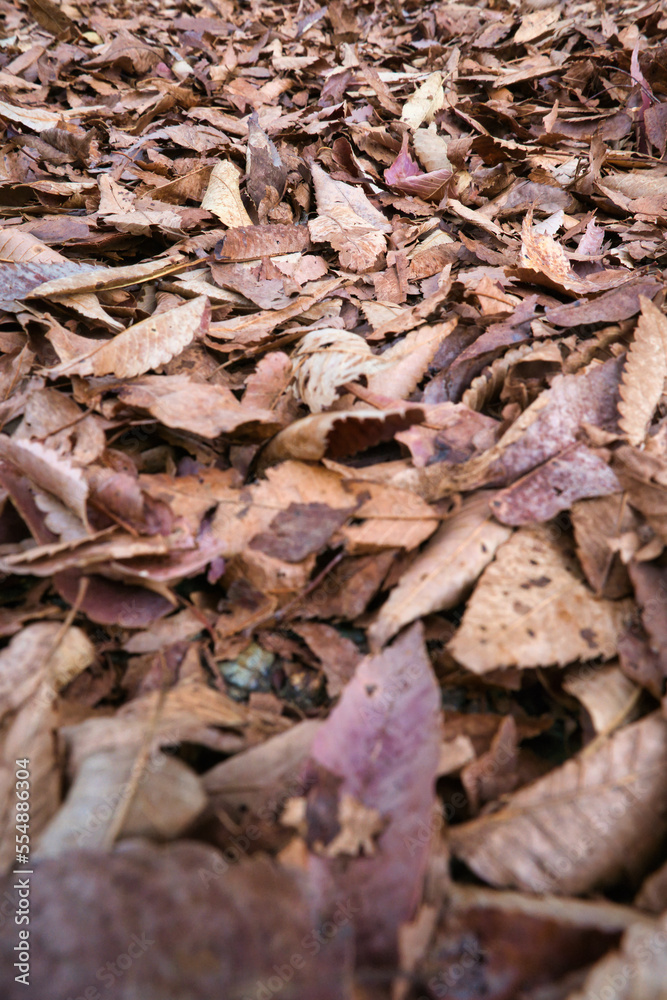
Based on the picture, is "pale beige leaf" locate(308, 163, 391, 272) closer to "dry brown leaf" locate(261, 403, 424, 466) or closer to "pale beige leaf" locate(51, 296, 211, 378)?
"pale beige leaf" locate(51, 296, 211, 378)

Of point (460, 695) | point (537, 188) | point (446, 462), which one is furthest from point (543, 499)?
point (537, 188)

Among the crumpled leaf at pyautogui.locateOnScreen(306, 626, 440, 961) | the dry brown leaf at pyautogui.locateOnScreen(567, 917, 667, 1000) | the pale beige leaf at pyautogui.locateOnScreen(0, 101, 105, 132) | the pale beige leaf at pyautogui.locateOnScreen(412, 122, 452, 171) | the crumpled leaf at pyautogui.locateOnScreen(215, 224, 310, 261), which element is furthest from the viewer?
the pale beige leaf at pyautogui.locateOnScreen(0, 101, 105, 132)

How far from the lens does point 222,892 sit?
0.73 metres

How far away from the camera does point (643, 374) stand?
1422 millimetres

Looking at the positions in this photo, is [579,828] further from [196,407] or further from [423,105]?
[423,105]

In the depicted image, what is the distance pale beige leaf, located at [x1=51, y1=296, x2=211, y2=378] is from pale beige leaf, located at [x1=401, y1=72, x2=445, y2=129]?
1823 millimetres

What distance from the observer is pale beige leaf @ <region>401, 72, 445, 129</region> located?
283cm

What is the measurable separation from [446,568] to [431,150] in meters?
2.17

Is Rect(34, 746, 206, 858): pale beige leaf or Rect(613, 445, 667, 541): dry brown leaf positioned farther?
Rect(613, 445, 667, 541): dry brown leaf

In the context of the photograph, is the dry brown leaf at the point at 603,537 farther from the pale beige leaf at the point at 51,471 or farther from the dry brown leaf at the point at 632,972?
the pale beige leaf at the point at 51,471

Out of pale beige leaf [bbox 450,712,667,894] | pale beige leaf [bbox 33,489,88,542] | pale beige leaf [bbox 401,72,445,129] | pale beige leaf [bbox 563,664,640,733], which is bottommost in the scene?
pale beige leaf [bbox 450,712,667,894]

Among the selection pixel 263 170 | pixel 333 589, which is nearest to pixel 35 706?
pixel 333 589

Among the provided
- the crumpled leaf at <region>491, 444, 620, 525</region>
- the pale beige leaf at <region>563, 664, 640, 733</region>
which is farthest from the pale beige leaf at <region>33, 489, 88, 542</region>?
the pale beige leaf at <region>563, 664, 640, 733</region>

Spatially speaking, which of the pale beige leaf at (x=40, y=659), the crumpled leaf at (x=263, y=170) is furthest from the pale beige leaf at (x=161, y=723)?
the crumpled leaf at (x=263, y=170)
